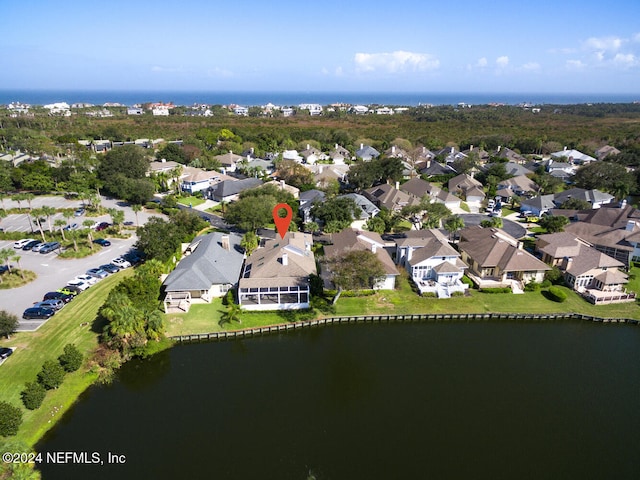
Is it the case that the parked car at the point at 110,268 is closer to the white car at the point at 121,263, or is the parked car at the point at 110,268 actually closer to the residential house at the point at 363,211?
the white car at the point at 121,263

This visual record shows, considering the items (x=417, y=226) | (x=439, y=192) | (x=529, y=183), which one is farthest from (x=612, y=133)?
(x=417, y=226)

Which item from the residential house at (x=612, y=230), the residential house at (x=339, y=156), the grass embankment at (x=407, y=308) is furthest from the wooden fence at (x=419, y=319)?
the residential house at (x=339, y=156)

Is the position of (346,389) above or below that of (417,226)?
below

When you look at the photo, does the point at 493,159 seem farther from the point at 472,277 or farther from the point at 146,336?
the point at 146,336

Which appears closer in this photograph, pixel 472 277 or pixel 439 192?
pixel 472 277

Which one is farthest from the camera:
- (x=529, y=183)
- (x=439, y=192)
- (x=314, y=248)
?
(x=529, y=183)
